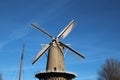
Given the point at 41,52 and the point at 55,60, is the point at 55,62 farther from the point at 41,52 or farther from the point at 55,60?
the point at 41,52

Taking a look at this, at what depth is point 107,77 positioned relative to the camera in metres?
52.6

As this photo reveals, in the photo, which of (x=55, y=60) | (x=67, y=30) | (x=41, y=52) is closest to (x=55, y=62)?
(x=55, y=60)

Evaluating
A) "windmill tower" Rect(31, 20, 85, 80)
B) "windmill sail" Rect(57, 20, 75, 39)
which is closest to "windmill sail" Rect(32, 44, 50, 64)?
"windmill tower" Rect(31, 20, 85, 80)

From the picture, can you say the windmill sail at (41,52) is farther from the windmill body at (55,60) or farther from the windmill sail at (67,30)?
the windmill sail at (67,30)

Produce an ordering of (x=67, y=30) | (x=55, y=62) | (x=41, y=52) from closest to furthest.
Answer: (x=55, y=62), (x=41, y=52), (x=67, y=30)

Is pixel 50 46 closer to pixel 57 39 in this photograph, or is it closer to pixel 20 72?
pixel 57 39

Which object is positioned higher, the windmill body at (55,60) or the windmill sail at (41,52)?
the windmill sail at (41,52)

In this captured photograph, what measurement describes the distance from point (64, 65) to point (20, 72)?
643cm

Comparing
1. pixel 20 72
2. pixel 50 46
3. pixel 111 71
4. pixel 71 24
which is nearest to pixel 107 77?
pixel 111 71

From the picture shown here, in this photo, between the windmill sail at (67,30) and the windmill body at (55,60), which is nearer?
the windmill body at (55,60)

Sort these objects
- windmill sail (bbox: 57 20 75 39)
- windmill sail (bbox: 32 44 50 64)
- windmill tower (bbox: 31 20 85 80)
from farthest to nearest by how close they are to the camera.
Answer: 1. windmill sail (bbox: 57 20 75 39)
2. windmill sail (bbox: 32 44 50 64)
3. windmill tower (bbox: 31 20 85 80)

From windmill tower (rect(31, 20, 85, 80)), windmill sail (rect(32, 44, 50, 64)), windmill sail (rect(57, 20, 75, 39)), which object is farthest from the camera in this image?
windmill sail (rect(57, 20, 75, 39))

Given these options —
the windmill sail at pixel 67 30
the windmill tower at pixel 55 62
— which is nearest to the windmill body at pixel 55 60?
the windmill tower at pixel 55 62

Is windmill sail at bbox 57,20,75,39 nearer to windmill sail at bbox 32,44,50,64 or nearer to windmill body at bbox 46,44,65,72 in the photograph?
windmill sail at bbox 32,44,50,64
